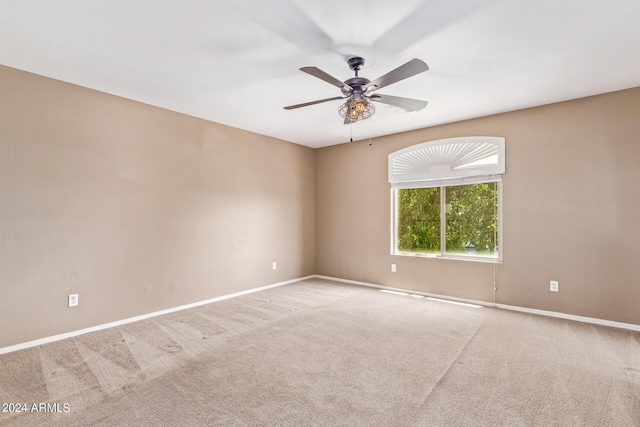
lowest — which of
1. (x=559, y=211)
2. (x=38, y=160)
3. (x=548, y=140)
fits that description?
(x=559, y=211)

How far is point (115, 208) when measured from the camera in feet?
11.5

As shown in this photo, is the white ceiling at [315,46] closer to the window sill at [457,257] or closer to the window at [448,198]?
the window at [448,198]

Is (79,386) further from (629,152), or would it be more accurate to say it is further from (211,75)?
(629,152)

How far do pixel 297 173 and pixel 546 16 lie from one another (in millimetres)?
4233

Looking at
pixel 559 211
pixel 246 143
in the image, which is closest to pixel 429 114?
pixel 559 211

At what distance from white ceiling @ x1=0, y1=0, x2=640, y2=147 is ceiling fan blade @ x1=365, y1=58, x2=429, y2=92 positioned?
31cm

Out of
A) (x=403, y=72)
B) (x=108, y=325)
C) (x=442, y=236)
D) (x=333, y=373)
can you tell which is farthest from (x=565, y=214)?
(x=108, y=325)

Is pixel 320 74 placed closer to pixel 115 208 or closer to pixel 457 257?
pixel 115 208

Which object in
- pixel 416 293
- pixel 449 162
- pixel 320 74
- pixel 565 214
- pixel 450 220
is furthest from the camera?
pixel 416 293

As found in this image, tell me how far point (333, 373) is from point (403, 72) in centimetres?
229

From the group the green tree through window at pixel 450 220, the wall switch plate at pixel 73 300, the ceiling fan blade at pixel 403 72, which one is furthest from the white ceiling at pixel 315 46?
the wall switch plate at pixel 73 300

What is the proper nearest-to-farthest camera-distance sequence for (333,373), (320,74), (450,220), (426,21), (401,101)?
(426,21), (320,74), (333,373), (401,101), (450,220)

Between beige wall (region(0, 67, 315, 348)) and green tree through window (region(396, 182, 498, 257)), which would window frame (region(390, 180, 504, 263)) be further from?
beige wall (region(0, 67, 315, 348))

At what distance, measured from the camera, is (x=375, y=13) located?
6.82 feet
